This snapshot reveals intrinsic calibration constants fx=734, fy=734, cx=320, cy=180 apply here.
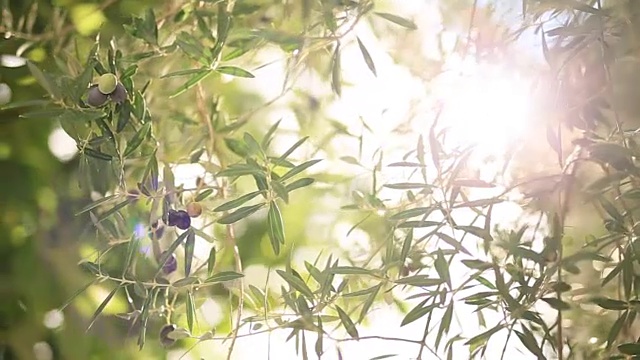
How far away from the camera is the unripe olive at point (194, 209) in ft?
2.16

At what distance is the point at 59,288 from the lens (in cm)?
81

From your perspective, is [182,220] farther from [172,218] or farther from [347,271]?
[347,271]

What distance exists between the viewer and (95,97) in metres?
0.59

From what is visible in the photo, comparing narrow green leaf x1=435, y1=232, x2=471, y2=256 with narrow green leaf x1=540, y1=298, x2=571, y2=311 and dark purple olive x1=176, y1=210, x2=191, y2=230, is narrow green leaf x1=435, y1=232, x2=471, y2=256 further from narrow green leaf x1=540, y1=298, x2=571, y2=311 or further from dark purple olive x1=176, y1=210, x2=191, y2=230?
dark purple olive x1=176, y1=210, x2=191, y2=230

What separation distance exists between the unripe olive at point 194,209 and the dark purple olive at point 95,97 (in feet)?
0.41

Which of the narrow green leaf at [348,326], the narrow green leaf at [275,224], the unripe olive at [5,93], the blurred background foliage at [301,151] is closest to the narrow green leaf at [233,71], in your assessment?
the blurred background foliage at [301,151]

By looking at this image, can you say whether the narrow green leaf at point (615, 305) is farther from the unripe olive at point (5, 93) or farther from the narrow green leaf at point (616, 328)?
the unripe olive at point (5, 93)

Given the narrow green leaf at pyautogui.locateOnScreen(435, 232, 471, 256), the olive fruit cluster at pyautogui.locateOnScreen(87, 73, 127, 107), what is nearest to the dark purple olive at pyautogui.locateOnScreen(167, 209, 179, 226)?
the olive fruit cluster at pyautogui.locateOnScreen(87, 73, 127, 107)

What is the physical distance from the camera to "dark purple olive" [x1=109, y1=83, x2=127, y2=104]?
588 mm

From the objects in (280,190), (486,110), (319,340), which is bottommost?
(319,340)

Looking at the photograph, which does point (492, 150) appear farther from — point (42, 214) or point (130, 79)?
point (42, 214)

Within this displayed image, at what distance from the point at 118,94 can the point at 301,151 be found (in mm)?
273

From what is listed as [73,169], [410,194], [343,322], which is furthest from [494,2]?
[73,169]

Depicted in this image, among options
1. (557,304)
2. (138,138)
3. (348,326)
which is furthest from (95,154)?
(557,304)
